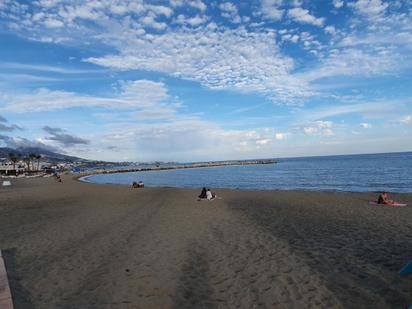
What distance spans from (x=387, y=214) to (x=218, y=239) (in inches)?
382

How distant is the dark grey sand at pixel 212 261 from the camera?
246 inches

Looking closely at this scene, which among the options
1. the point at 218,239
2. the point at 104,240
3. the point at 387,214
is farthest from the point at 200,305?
the point at 387,214

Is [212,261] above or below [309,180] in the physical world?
above

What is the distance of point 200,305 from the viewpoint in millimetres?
5965

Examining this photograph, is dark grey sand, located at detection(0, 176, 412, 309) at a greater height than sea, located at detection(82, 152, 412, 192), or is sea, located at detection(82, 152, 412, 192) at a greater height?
dark grey sand, located at detection(0, 176, 412, 309)

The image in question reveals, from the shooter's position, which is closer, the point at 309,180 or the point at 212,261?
the point at 212,261

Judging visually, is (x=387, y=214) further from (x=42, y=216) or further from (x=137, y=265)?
(x=42, y=216)

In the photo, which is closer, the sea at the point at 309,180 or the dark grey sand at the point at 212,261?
the dark grey sand at the point at 212,261

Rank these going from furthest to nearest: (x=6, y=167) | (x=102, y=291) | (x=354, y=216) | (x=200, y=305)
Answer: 1. (x=6, y=167)
2. (x=354, y=216)
3. (x=102, y=291)
4. (x=200, y=305)

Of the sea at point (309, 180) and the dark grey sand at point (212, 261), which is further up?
the dark grey sand at point (212, 261)

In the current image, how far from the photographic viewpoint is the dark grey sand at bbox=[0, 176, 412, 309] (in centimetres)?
626

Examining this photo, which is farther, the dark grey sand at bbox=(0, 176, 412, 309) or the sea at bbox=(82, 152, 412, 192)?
the sea at bbox=(82, 152, 412, 192)

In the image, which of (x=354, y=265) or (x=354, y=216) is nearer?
(x=354, y=265)

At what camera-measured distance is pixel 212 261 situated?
8578 mm
